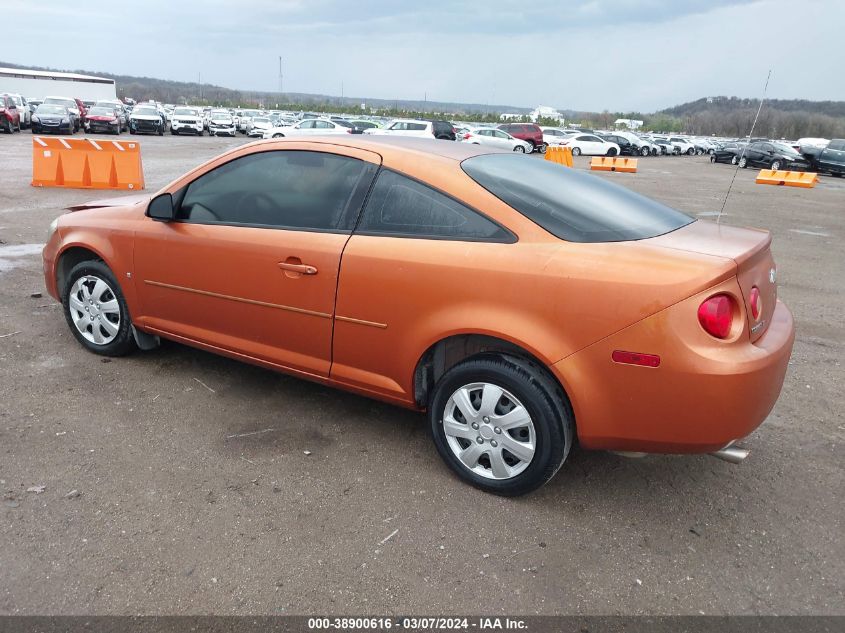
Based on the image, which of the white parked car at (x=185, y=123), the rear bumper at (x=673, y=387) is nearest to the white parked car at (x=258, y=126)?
the white parked car at (x=185, y=123)

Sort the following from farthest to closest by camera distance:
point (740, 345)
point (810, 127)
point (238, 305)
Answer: point (810, 127) < point (238, 305) < point (740, 345)

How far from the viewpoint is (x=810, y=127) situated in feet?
205

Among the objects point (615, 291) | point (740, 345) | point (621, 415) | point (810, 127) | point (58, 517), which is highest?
point (810, 127)

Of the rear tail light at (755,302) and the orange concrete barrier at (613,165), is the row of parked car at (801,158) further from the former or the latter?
the rear tail light at (755,302)

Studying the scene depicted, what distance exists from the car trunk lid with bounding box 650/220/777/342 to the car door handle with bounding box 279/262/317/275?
5.50 feet

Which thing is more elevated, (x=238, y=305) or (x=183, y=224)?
(x=183, y=224)

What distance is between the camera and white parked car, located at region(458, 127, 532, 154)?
3241 cm

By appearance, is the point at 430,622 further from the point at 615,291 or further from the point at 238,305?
the point at 238,305

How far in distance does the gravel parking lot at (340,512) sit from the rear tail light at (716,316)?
0.96 meters

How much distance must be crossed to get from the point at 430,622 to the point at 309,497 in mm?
943

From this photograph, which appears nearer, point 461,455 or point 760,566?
point 760,566

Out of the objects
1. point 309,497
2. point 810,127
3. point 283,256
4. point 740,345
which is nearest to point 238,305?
point 283,256

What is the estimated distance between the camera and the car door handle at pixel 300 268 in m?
3.46

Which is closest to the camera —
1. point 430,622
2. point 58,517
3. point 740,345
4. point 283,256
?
point 430,622
